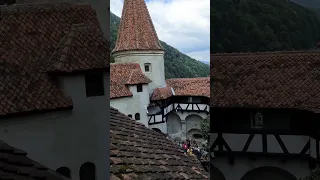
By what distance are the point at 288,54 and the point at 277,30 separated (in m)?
0.07

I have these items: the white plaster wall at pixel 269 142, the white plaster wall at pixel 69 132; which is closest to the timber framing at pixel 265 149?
the white plaster wall at pixel 269 142

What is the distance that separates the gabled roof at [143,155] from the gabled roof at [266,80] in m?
0.20

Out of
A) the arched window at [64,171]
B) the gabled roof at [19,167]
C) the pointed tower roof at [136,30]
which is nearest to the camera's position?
the gabled roof at [19,167]

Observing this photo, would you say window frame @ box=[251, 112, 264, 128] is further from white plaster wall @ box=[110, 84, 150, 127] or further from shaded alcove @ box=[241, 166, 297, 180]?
white plaster wall @ box=[110, 84, 150, 127]

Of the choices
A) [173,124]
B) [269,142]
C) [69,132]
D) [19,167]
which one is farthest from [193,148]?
[19,167]

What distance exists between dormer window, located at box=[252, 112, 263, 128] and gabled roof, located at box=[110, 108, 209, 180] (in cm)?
18

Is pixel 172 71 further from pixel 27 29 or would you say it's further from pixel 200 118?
pixel 27 29

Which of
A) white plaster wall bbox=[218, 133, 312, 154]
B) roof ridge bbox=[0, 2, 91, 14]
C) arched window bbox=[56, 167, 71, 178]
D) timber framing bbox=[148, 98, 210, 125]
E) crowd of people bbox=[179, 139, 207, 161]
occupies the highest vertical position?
roof ridge bbox=[0, 2, 91, 14]

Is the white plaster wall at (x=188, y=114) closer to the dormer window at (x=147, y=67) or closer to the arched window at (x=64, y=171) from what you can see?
the dormer window at (x=147, y=67)

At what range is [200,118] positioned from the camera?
809 millimetres

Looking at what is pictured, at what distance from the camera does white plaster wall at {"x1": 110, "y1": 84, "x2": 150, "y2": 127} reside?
0.84 metres

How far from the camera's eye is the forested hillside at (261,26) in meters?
0.80

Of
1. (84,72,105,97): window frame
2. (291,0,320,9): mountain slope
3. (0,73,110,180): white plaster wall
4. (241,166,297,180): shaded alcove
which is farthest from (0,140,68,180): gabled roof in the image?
(291,0,320,9): mountain slope

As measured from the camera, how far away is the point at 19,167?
631 mm
